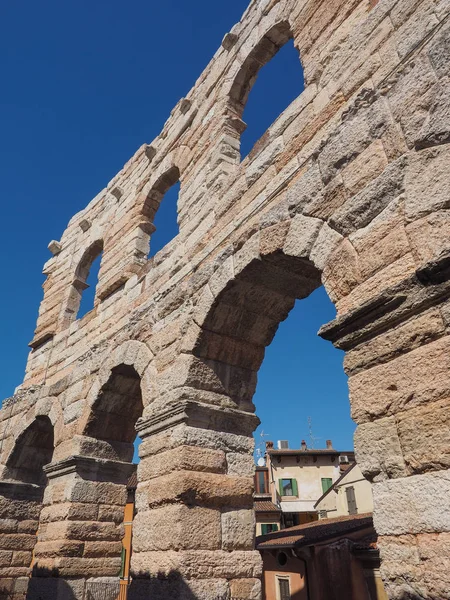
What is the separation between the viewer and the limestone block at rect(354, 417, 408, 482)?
2.20 m

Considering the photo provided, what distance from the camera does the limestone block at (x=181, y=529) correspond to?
11.8ft

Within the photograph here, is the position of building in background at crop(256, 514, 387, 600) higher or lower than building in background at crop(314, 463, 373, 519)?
lower

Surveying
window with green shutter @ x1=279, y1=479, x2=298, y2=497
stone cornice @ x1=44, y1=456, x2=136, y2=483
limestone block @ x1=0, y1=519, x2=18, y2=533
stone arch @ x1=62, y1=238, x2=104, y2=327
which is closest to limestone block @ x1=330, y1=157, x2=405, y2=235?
stone cornice @ x1=44, y1=456, x2=136, y2=483

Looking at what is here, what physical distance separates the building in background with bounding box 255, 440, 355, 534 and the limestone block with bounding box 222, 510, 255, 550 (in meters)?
18.3

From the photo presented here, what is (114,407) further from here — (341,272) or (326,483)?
(326,483)

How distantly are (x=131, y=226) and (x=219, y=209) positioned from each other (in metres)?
2.70

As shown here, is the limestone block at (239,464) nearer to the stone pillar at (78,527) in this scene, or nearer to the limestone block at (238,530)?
the limestone block at (238,530)

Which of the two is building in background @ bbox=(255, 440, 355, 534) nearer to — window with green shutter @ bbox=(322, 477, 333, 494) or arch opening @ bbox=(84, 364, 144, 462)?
window with green shutter @ bbox=(322, 477, 333, 494)

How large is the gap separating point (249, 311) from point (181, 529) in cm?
191

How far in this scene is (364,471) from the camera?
7.66 ft

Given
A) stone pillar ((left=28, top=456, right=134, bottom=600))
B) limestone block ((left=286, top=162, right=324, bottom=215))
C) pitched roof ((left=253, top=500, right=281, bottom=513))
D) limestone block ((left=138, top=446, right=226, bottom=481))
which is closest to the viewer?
limestone block ((left=286, top=162, right=324, bottom=215))

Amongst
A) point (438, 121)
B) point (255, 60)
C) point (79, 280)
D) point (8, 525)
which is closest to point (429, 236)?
point (438, 121)

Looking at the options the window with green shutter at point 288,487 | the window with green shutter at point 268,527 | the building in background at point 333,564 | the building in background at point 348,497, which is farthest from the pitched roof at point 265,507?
the building in background at point 333,564

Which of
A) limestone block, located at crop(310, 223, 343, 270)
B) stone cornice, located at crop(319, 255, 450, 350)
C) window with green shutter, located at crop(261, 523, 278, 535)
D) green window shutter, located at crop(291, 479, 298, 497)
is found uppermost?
green window shutter, located at crop(291, 479, 298, 497)
